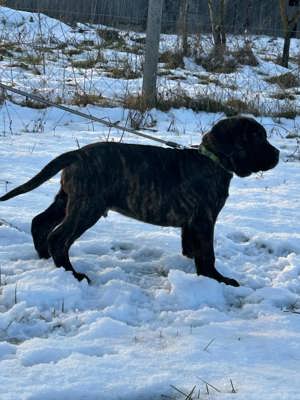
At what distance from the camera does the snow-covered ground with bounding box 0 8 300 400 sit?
8.66 ft

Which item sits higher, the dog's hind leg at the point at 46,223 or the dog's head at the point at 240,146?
the dog's head at the point at 240,146

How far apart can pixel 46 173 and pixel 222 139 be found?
1111 millimetres

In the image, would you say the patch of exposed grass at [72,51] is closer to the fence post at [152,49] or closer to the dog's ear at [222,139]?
the fence post at [152,49]

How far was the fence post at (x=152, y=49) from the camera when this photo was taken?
828 centimetres

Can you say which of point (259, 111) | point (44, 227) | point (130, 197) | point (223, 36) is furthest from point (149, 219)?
point (223, 36)

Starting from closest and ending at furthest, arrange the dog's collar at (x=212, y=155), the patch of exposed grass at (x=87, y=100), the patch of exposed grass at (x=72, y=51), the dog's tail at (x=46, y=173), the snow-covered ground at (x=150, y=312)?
the snow-covered ground at (x=150, y=312) < the dog's tail at (x=46, y=173) < the dog's collar at (x=212, y=155) < the patch of exposed grass at (x=87, y=100) < the patch of exposed grass at (x=72, y=51)

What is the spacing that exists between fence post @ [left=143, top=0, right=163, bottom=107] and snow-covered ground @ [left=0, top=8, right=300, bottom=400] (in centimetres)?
297

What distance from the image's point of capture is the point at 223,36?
42.5 feet

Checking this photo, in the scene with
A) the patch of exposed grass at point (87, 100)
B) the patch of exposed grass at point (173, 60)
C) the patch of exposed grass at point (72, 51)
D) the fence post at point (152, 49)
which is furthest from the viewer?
the patch of exposed grass at point (72, 51)

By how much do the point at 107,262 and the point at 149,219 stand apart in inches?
15.6

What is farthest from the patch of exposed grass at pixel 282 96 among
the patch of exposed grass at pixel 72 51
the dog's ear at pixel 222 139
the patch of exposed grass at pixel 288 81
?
the dog's ear at pixel 222 139

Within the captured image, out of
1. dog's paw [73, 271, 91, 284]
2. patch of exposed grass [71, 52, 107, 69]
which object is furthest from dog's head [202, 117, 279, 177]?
patch of exposed grass [71, 52, 107, 69]

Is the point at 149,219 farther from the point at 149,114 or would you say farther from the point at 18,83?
the point at 18,83

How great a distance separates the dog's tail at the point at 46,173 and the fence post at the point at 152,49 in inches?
192
